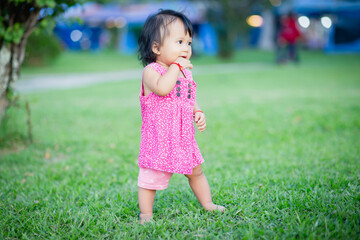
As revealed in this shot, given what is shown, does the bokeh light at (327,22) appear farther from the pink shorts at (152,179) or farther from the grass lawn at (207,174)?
the pink shorts at (152,179)

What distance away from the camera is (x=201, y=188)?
2334mm

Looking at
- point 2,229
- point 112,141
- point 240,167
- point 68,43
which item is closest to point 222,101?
point 112,141

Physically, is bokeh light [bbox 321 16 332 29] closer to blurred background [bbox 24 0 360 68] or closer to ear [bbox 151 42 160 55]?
blurred background [bbox 24 0 360 68]

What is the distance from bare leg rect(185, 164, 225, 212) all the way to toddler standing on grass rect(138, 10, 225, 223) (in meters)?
0.09

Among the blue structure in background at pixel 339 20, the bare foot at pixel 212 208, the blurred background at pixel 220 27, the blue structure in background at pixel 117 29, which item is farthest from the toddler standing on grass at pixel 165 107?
the blue structure in background at pixel 117 29

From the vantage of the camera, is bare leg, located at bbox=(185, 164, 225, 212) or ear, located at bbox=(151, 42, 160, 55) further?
bare leg, located at bbox=(185, 164, 225, 212)

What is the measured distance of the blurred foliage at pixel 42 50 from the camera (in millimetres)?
14053

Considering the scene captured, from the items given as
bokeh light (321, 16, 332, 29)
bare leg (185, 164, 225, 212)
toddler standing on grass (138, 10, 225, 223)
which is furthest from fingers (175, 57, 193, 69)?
bokeh light (321, 16, 332, 29)

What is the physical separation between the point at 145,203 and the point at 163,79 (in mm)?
832

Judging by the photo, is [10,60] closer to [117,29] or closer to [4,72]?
[4,72]

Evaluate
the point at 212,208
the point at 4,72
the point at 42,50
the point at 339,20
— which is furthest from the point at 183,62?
the point at 339,20

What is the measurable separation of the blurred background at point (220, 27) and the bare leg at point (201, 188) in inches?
74.2

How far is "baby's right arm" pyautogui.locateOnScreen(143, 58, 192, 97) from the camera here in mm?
2029

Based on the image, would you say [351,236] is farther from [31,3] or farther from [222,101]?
[222,101]
